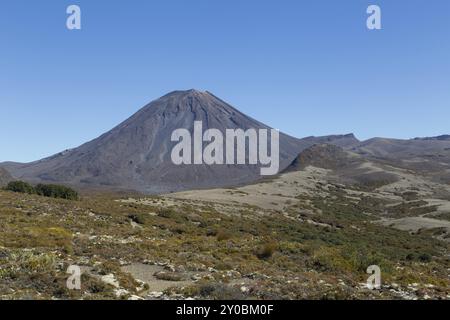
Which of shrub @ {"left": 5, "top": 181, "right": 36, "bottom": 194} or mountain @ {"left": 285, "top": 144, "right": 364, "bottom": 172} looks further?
mountain @ {"left": 285, "top": 144, "right": 364, "bottom": 172}

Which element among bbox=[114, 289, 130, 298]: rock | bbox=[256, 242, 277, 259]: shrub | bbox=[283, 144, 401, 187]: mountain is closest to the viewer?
bbox=[114, 289, 130, 298]: rock

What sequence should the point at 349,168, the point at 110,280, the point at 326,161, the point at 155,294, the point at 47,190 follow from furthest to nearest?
the point at 326,161, the point at 349,168, the point at 47,190, the point at 110,280, the point at 155,294

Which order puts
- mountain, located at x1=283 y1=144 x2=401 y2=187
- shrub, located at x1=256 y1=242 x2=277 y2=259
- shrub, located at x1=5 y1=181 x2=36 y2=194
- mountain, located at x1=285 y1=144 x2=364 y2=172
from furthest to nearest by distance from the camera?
mountain, located at x1=285 y1=144 x2=364 y2=172, mountain, located at x1=283 y1=144 x2=401 y2=187, shrub, located at x1=5 y1=181 x2=36 y2=194, shrub, located at x1=256 y1=242 x2=277 y2=259

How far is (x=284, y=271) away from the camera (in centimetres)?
2000

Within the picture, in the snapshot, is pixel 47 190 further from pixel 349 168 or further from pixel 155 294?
pixel 349 168

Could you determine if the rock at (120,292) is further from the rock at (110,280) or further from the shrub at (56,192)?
the shrub at (56,192)

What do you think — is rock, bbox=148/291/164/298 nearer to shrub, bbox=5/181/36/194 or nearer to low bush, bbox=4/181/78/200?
low bush, bbox=4/181/78/200

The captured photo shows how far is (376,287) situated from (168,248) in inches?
430

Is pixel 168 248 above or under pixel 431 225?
above

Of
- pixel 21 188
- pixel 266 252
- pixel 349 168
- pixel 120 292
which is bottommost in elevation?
pixel 266 252

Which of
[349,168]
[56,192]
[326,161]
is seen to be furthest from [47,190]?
[326,161]

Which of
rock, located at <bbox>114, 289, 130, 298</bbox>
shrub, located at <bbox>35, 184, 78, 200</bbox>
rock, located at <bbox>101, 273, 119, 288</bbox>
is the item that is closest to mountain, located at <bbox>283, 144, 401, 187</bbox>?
shrub, located at <bbox>35, 184, 78, 200</bbox>
